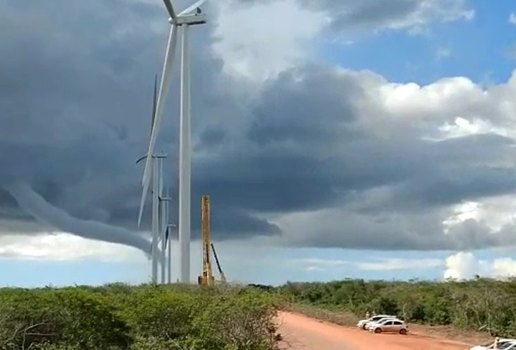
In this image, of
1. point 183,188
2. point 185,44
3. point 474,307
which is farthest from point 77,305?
point 474,307

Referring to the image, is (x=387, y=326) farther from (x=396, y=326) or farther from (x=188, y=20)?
(x=188, y=20)

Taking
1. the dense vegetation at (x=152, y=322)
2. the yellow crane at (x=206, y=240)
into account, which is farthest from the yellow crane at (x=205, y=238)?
the dense vegetation at (x=152, y=322)

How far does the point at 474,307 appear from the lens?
76938mm

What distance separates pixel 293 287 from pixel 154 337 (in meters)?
98.7

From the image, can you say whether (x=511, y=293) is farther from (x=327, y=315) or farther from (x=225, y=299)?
(x=225, y=299)

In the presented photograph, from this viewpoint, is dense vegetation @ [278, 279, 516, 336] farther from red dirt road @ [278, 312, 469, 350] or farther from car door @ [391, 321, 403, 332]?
car door @ [391, 321, 403, 332]

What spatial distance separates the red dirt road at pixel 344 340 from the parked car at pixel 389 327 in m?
1.02

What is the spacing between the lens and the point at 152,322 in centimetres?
3931

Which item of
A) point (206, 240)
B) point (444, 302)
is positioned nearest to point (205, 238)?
point (206, 240)

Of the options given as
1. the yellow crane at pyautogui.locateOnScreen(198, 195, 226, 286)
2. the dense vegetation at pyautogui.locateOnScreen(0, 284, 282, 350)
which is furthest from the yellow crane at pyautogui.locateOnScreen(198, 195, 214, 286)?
the dense vegetation at pyautogui.locateOnScreen(0, 284, 282, 350)

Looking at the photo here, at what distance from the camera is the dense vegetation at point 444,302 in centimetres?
7425

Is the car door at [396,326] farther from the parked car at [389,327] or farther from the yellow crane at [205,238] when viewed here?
the yellow crane at [205,238]

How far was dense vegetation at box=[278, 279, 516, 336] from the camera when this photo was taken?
74250mm

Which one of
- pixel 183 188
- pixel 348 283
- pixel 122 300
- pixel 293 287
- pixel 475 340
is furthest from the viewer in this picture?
pixel 293 287
